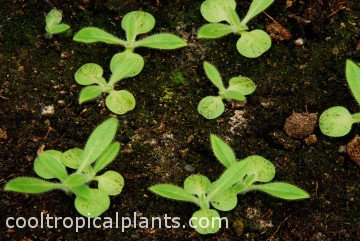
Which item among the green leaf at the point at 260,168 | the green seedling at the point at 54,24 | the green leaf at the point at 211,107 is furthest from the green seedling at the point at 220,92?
Answer: the green seedling at the point at 54,24

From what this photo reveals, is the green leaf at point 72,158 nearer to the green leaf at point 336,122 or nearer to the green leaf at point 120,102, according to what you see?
the green leaf at point 120,102

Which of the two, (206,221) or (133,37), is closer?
(206,221)

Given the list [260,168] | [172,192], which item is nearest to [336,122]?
[260,168]

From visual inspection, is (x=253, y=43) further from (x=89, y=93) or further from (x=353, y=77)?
(x=89, y=93)

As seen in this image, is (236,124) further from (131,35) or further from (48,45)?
(48,45)

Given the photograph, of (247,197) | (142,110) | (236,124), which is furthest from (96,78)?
(247,197)
